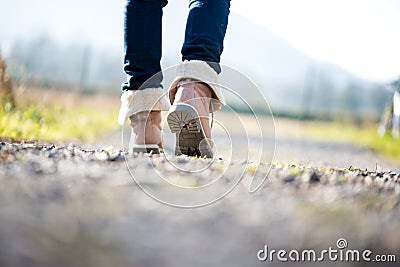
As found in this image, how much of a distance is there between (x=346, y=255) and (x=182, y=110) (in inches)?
36.1

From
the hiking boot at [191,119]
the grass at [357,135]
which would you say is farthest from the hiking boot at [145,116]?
the grass at [357,135]

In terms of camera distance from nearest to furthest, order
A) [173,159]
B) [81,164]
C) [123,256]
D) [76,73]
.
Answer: [123,256] → [81,164] → [173,159] → [76,73]

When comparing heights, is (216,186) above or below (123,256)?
above

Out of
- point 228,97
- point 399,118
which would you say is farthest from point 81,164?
point 399,118

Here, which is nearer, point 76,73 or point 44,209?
point 44,209

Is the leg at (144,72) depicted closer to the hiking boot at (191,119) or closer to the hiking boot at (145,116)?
the hiking boot at (145,116)

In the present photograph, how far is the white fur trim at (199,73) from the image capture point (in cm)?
186

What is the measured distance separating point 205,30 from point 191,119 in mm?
303

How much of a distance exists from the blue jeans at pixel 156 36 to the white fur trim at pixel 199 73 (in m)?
0.02

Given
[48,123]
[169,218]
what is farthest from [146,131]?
[48,123]

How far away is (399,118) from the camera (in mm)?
5609

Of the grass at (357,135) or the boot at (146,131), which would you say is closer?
the boot at (146,131)

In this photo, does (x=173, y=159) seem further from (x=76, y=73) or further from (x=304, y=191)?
(x=76, y=73)

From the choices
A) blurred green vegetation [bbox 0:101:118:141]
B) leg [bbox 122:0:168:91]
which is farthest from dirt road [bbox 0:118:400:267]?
blurred green vegetation [bbox 0:101:118:141]
